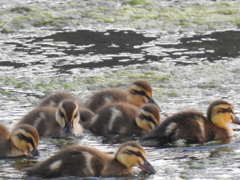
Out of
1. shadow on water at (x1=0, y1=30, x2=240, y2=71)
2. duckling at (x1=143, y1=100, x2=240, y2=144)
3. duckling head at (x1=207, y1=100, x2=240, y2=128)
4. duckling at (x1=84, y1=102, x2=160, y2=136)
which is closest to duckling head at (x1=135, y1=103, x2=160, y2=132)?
duckling at (x1=84, y1=102, x2=160, y2=136)

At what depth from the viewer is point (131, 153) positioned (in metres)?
5.32

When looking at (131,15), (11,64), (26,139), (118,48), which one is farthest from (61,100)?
(131,15)

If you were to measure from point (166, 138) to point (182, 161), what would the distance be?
0.57 meters

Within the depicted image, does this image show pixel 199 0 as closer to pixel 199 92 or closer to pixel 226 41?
pixel 226 41

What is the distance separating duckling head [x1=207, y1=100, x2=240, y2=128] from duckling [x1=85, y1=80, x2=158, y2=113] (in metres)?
0.87

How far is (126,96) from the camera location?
7.34 meters

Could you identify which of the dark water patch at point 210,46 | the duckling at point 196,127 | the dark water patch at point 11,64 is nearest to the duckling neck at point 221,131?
the duckling at point 196,127

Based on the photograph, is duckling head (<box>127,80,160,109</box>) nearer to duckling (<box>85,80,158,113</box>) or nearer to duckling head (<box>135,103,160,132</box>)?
duckling (<box>85,80,158,113</box>)

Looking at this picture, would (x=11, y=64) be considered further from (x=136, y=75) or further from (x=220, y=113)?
(x=220, y=113)

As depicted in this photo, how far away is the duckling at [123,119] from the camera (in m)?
6.54

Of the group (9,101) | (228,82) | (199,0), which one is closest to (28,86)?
(9,101)

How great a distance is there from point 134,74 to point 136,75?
0.10 feet

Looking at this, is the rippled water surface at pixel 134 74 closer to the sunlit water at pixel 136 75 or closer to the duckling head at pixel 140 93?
the sunlit water at pixel 136 75

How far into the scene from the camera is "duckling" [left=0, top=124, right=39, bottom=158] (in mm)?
5859
